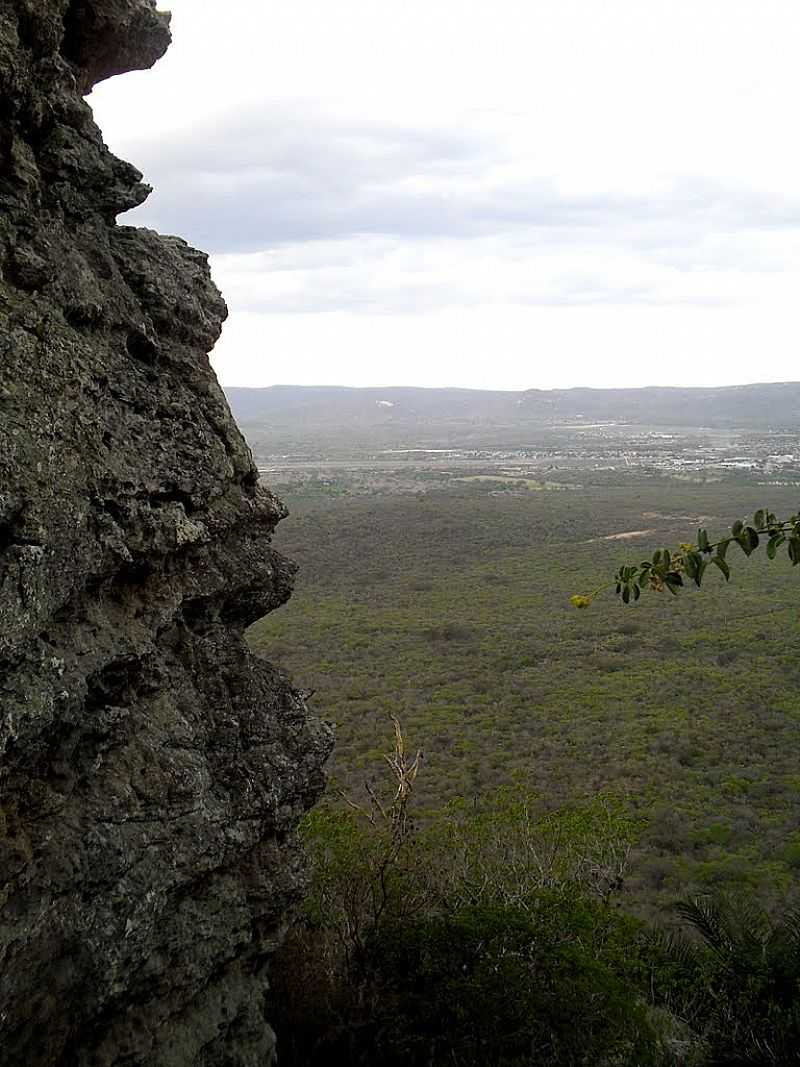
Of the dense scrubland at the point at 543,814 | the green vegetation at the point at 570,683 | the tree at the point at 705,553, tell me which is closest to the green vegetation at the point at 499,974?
the dense scrubland at the point at 543,814

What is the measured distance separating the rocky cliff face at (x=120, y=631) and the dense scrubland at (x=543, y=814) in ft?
7.51

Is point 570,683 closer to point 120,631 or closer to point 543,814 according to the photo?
point 543,814

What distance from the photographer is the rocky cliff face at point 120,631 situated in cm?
584

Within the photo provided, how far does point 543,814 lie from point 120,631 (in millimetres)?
15953

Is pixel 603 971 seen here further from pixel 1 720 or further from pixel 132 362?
pixel 132 362

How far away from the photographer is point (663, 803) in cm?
2255

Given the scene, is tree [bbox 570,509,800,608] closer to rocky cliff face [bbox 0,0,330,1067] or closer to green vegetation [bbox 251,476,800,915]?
rocky cliff face [bbox 0,0,330,1067]

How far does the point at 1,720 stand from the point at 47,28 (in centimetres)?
524

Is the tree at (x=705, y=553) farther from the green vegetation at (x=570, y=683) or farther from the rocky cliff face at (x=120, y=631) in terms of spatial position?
the green vegetation at (x=570, y=683)

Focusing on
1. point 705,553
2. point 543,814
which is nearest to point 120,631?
point 705,553

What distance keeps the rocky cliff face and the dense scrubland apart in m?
2.29

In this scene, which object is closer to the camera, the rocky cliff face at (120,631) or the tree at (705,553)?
the tree at (705,553)

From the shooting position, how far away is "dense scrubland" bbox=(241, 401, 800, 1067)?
940 cm

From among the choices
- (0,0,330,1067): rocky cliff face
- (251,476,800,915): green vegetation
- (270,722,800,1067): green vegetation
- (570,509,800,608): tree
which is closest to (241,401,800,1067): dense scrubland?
(270,722,800,1067): green vegetation
